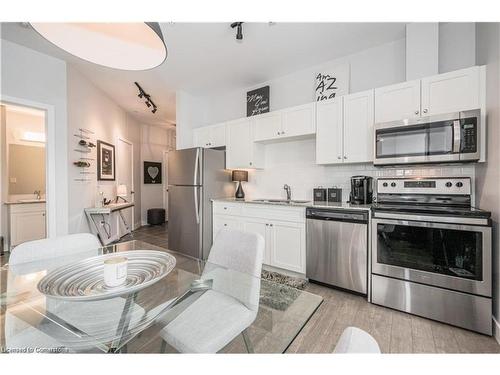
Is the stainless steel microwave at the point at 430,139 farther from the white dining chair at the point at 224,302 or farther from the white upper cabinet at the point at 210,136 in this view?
the white upper cabinet at the point at 210,136

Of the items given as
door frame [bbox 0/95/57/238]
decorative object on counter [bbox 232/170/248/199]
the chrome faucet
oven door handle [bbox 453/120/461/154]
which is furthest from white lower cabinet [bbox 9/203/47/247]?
oven door handle [bbox 453/120/461/154]

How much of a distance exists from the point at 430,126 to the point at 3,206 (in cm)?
601

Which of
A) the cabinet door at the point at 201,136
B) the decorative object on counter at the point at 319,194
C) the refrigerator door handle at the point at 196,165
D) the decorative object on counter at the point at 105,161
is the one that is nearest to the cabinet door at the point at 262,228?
the decorative object on counter at the point at 319,194

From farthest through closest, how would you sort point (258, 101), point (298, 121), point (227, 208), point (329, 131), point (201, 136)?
point (201, 136), point (258, 101), point (227, 208), point (298, 121), point (329, 131)

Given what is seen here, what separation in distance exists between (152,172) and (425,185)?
604 cm

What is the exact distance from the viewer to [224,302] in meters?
1.24

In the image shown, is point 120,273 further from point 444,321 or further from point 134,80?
point 134,80

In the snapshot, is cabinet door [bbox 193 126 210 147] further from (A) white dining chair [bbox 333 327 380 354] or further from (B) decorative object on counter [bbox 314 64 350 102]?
(A) white dining chair [bbox 333 327 380 354]

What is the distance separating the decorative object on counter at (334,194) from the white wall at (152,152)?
5031mm

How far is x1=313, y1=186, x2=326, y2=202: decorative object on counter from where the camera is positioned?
2.86m

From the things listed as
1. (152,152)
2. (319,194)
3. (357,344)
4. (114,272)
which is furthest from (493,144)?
(152,152)

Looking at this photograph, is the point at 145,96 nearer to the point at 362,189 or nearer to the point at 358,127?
the point at 358,127

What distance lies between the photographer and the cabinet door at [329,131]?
2.51 meters
